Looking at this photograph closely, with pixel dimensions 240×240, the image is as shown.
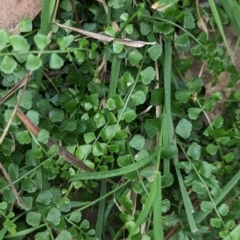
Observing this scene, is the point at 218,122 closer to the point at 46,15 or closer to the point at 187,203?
the point at 187,203

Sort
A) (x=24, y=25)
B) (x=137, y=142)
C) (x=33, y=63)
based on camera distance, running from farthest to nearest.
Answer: (x=137, y=142)
(x=24, y=25)
(x=33, y=63)

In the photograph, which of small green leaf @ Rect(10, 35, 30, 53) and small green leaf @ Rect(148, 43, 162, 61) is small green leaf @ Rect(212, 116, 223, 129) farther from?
small green leaf @ Rect(10, 35, 30, 53)

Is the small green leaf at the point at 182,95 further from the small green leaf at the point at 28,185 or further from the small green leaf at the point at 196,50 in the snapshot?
the small green leaf at the point at 28,185

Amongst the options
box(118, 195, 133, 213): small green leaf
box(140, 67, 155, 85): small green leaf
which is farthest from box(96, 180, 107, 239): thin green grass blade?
box(140, 67, 155, 85): small green leaf

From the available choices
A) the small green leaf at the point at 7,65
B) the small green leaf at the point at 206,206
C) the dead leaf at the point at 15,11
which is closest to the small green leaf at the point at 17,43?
the small green leaf at the point at 7,65

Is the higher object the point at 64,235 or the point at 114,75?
the point at 114,75

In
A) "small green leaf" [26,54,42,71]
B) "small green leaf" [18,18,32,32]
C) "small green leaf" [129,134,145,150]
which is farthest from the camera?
"small green leaf" [129,134,145,150]

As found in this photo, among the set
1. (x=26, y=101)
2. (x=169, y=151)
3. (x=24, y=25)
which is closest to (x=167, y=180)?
(x=169, y=151)
